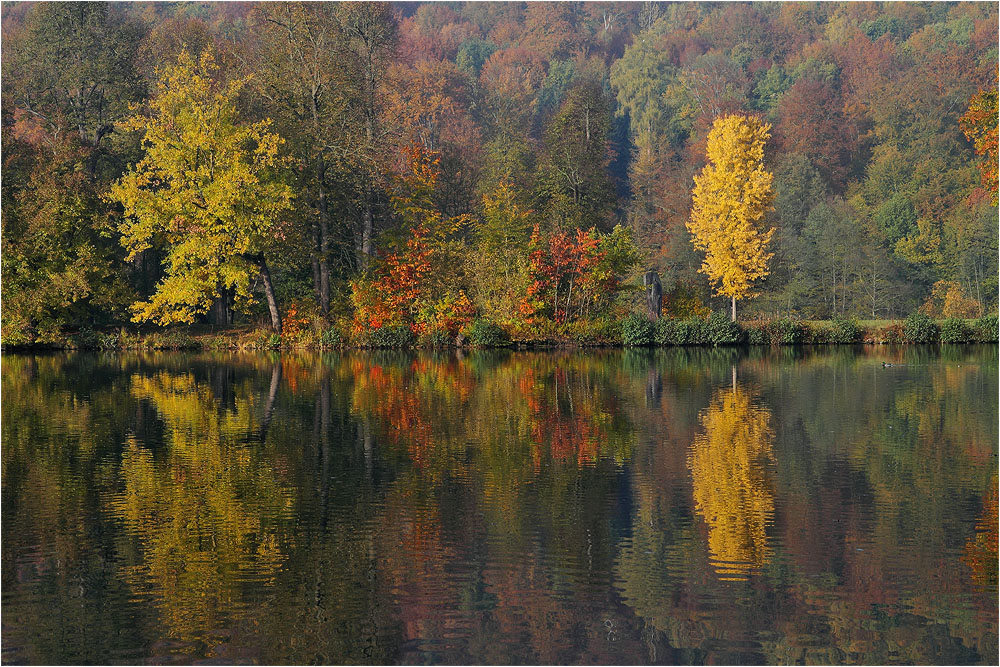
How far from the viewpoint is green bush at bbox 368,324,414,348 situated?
4272 cm

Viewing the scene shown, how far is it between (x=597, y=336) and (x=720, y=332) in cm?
487

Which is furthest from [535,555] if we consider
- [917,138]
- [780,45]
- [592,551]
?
[780,45]

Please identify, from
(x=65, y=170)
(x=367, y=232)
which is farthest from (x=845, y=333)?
(x=65, y=170)

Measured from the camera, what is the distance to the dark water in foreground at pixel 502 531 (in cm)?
848

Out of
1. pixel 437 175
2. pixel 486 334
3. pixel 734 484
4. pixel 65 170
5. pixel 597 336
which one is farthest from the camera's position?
pixel 437 175

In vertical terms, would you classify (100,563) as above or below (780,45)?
below

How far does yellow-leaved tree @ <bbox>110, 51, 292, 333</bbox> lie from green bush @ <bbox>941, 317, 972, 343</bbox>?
2649 cm

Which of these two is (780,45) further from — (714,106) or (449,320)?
(449,320)

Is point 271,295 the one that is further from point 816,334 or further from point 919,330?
point 919,330

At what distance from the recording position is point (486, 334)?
41.7 meters

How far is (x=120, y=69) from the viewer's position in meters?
50.2

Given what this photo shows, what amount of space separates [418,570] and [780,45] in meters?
94.9

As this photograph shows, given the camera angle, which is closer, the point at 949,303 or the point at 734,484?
the point at 734,484

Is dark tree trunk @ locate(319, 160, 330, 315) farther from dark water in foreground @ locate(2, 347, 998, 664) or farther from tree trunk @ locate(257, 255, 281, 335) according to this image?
dark water in foreground @ locate(2, 347, 998, 664)
